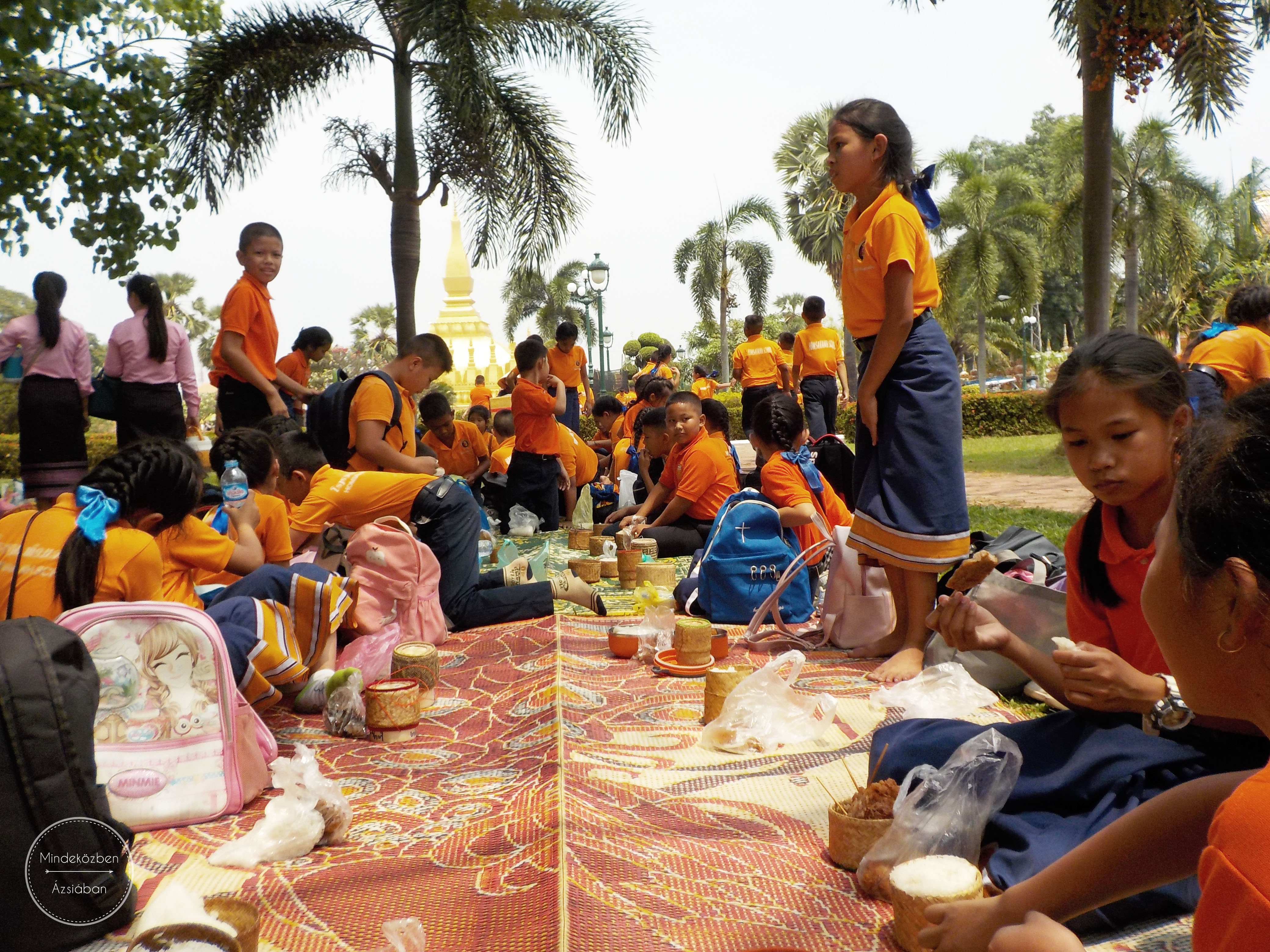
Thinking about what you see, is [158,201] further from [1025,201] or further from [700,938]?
[1025,201]

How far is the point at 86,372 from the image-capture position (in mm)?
6406

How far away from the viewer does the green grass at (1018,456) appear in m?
12.6

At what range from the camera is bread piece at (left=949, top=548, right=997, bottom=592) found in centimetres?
260

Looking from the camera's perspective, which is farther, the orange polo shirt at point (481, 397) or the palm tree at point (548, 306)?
the palm tree at point (548, 306)

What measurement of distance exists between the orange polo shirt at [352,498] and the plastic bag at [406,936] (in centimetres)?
284

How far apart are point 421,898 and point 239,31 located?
375 inches

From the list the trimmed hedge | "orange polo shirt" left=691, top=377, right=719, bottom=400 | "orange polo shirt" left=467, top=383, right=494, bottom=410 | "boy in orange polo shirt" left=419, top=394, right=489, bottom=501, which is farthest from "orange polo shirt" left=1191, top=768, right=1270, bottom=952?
the trimmed hedge

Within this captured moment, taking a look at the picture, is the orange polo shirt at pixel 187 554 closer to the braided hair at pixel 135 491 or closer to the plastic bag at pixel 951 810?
the braided hair at pixel 135 491

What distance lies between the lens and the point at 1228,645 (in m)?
1.06

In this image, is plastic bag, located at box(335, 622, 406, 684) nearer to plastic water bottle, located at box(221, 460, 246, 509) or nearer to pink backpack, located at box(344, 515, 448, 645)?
pink backpack, located at box(344, 515, 448, 645)

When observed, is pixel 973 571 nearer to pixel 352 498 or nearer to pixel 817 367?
pixel 352 498

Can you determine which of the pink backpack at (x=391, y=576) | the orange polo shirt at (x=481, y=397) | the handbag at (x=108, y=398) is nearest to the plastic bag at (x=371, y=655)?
the pink backpack at (x=391, y=576)

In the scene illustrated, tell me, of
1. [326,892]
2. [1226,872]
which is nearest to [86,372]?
[326,892]

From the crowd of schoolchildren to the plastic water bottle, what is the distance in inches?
2.4
